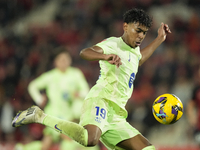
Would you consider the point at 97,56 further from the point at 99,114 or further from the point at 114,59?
the point at 99,114

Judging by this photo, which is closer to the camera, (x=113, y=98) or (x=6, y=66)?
(x=113, y=98)

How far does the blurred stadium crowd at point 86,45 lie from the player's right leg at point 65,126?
13.5ft

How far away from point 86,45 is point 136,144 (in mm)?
5995

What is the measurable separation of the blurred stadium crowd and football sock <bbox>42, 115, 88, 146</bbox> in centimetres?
434

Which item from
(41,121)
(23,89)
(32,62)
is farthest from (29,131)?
(41,121)

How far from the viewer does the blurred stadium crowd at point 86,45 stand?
8.02 meters

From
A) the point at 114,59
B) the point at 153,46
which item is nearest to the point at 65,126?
the point at 114,59

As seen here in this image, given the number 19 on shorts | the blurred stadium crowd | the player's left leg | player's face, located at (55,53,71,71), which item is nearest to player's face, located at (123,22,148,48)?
the number 19 on shorts

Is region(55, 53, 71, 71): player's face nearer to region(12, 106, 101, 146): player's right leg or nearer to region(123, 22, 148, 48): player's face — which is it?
region(12, 106, 101, 146): player's right leg

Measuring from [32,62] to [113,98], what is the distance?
19.1ft

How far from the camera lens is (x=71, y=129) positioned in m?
3.26

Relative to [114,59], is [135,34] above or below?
above

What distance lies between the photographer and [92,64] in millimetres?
8883

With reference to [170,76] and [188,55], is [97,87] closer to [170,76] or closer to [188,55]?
[170,76]
